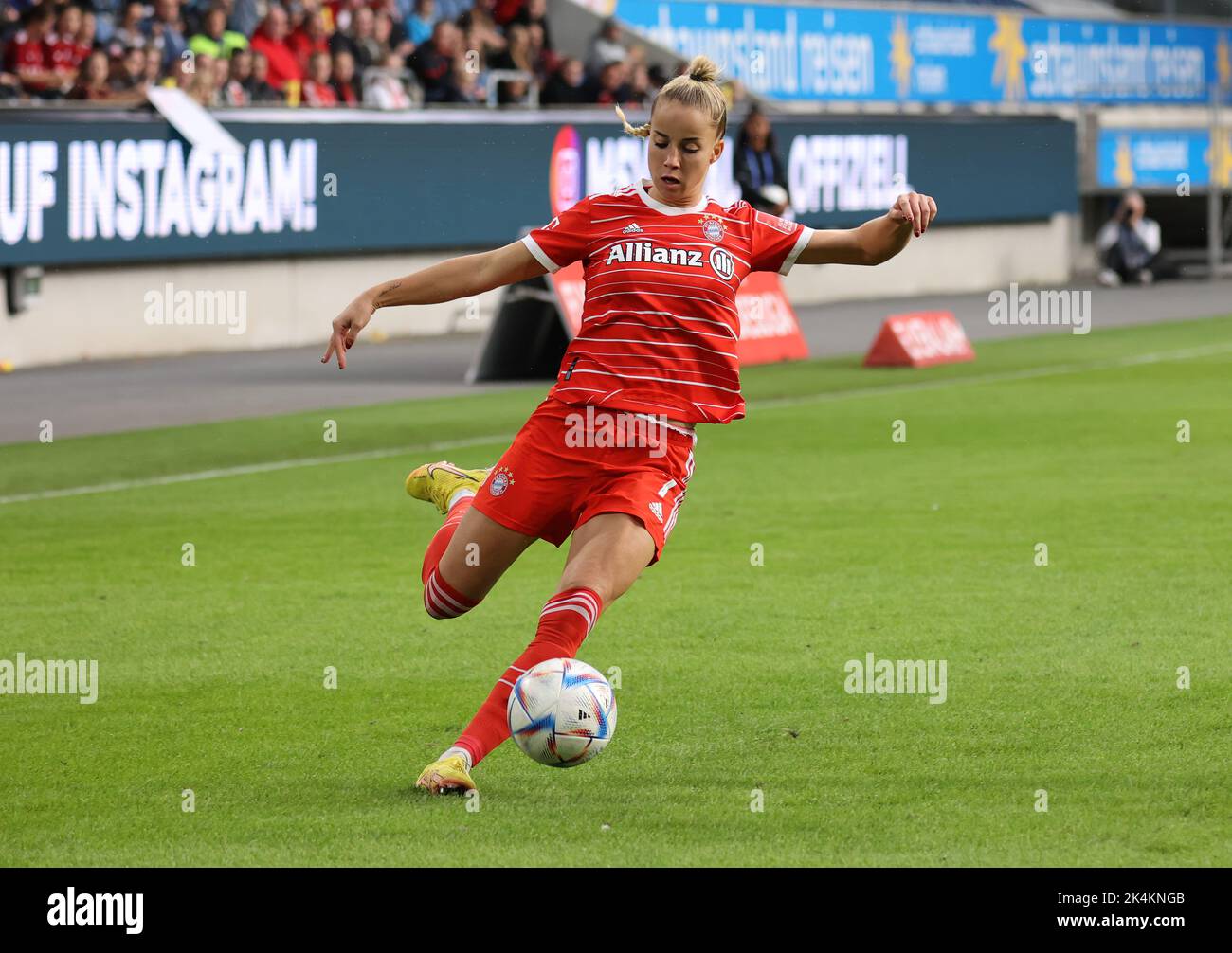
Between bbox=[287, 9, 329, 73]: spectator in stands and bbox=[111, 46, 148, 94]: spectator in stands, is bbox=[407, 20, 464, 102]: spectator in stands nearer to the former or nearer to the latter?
bbox=[287, 9, 329, 73]: spectator in stands

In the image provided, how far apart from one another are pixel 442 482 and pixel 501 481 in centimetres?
133

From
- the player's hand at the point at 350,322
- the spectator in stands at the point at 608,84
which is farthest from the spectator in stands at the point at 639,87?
the player's hand at the point at 350,322

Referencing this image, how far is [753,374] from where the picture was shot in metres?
20.2

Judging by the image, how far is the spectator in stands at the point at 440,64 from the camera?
25.7 meters

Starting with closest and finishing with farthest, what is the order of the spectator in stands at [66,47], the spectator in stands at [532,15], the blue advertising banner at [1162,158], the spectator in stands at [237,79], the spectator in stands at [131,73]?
the spectator in stands at [66,47], the spectator in stands at [131,73], the spectator in stands at [237,79], the spectator in stands at [532,15], the blue advertising banner at [1162,158]

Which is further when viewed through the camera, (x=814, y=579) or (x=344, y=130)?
(x=344, y=130)

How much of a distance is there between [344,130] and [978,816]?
19.1 m

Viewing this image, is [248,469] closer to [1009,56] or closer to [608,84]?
[608,84]

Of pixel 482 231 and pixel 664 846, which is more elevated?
pixel 482 231

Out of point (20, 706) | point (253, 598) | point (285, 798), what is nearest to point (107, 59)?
point (253, 598)

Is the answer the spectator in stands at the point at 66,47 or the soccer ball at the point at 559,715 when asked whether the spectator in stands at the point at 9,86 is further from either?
the soccer ball at the point at 559,715

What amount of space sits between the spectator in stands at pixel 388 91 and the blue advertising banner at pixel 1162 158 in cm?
1508

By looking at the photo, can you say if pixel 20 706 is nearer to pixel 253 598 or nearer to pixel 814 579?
pixel 253 598

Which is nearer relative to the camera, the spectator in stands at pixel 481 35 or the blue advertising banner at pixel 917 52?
the spectator in stands at pixel 481 35
